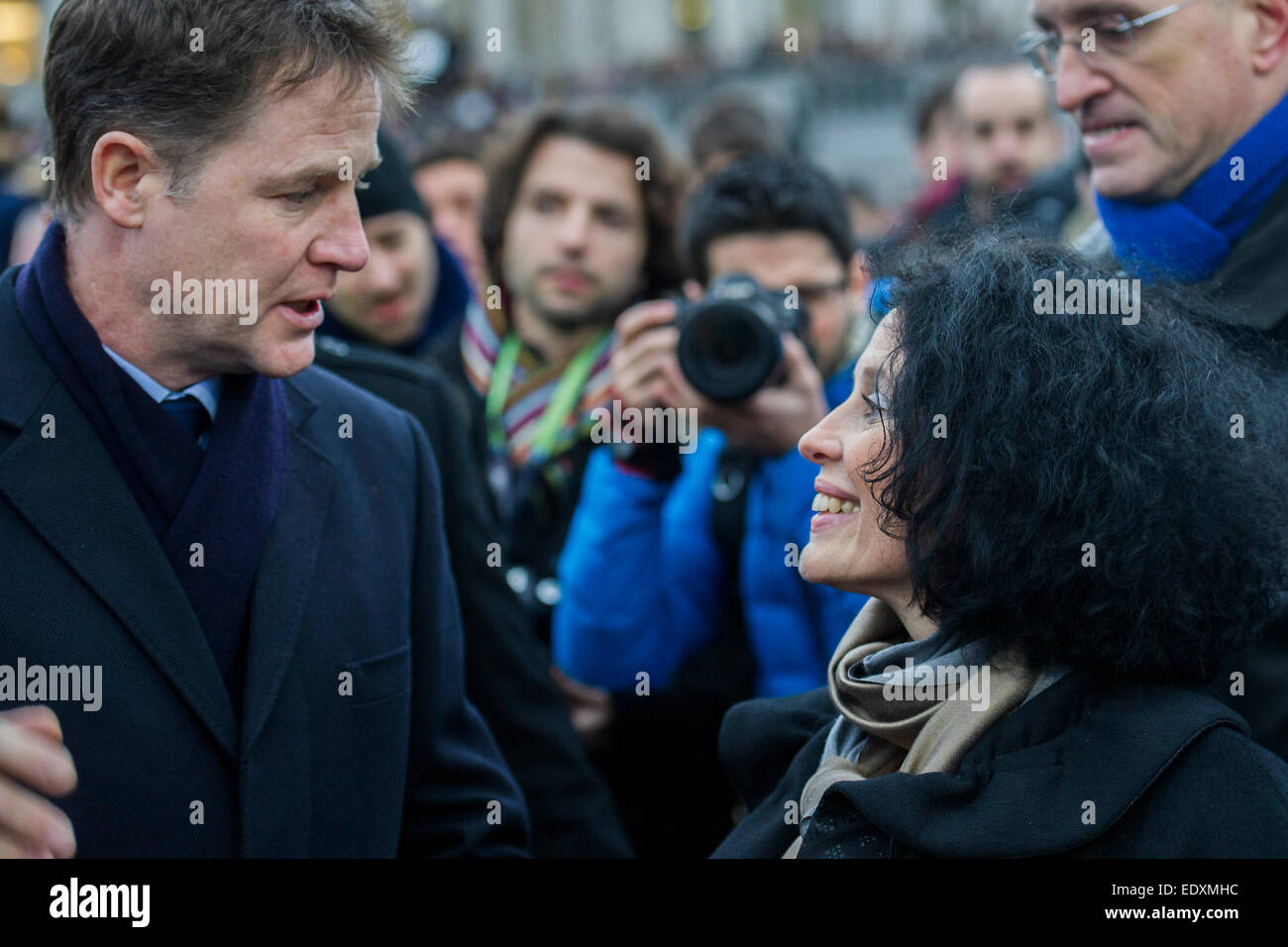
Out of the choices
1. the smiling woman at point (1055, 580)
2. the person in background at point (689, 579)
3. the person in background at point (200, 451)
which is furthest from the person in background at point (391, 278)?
the smiling woman at point (1055, 580)

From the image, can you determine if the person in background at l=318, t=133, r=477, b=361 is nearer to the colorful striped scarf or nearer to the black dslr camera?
the colorful striped scarf

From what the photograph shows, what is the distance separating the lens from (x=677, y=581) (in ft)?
9.95

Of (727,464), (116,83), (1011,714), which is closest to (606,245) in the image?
(727,464)

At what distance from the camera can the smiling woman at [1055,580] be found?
5.43ft

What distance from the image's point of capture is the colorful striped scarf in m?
3.45

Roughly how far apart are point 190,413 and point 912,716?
105cm

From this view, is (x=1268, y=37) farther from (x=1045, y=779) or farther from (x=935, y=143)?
(x=935, y=143)

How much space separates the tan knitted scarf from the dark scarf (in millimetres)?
801

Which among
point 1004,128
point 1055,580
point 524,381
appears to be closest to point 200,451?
point 1055,580

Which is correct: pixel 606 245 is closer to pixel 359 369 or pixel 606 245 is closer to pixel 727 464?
pixel 727 464

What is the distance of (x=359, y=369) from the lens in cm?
271

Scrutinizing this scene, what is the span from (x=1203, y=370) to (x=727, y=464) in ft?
4.36

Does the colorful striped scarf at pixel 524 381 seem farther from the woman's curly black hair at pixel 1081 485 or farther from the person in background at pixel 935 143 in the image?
the person in background at pixel 935 143

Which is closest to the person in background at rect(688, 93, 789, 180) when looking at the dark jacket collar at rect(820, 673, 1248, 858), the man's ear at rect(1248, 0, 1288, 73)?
the man's ear at rect(1248, 0, 1288, 73)
